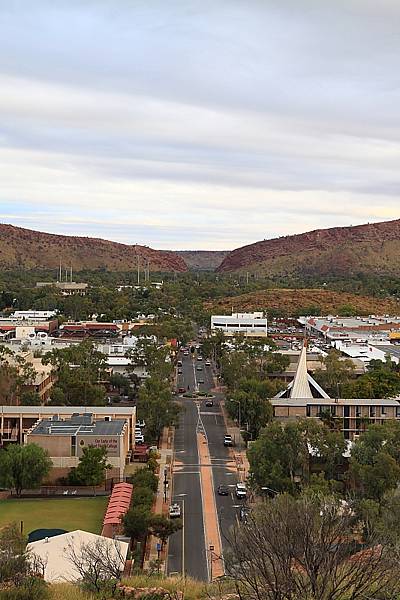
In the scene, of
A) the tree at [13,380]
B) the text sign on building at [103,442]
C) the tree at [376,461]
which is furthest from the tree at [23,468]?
the tree at [13,380]

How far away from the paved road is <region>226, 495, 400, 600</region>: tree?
1114 centimetres

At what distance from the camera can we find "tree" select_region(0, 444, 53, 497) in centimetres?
3809

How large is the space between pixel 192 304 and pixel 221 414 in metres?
79.5

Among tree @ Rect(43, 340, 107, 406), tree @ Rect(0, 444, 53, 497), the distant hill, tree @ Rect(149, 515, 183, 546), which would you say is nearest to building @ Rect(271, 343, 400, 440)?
tree @ Rect(43, 340, 107, 406)

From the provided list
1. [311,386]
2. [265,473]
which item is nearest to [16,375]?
[311,386]

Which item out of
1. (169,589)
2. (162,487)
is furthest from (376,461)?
(169,589)

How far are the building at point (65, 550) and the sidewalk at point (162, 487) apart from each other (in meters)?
2.07

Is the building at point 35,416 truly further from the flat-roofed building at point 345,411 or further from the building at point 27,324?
the building at point 27,324

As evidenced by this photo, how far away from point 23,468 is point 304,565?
80.3ft

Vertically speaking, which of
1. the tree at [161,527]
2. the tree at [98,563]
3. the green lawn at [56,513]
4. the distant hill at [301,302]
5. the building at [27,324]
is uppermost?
the distant hill at [301,302]

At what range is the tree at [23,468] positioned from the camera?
125ft

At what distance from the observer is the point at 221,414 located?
193 feet

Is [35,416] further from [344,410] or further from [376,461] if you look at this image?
[376,461]

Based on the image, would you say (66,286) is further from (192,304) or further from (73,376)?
(73,376)
